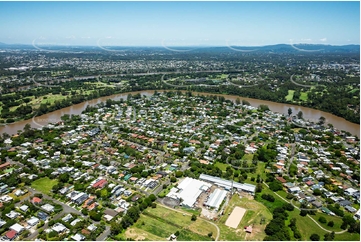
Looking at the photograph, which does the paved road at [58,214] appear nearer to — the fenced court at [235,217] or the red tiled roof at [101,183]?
the red tiled roof at [101,183]

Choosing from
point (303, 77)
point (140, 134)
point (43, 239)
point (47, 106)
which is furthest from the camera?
point (303, 77)

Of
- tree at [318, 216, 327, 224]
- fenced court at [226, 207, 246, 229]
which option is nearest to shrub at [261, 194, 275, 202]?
fenced court at [226, 207, 246, 229]

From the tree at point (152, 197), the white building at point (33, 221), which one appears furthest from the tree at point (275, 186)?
the white building at point (33, 221)

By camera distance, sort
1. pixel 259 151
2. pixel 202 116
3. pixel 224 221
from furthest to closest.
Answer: pixel 202 116, pixel 259 151, pixel 224 221

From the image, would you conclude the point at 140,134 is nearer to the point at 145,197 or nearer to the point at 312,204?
the point at 145,197

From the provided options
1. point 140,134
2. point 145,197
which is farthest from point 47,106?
point 145,197

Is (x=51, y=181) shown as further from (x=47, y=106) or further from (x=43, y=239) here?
(x=47, y=106)

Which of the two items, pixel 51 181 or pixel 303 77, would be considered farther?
pixel 303 77
